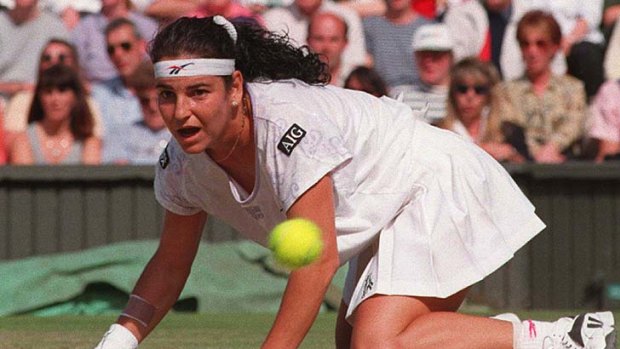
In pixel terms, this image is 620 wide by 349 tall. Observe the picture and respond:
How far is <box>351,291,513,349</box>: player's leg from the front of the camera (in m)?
4.91

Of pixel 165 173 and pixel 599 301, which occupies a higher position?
pixel 165 173

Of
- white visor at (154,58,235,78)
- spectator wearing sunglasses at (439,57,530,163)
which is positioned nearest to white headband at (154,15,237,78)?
white visor at (154,58,235,78)

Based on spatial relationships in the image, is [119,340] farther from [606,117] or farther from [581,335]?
[606,117]

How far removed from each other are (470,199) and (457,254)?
0.71 feet

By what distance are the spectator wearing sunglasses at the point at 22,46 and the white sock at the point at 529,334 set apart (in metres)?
6.43

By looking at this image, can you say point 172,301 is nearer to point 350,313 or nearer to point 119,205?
point 350,313

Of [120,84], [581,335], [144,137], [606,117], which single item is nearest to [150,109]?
[144,137]

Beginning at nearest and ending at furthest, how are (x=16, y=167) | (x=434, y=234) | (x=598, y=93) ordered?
(x=434, y=234) < (x=16, y=167) < (x=598, y=93)

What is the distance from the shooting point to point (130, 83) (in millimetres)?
10711

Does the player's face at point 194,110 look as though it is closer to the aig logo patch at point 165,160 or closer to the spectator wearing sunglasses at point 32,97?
the aig logo patch at point 165,160

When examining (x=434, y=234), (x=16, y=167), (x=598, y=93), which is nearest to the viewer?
(x=434, y=234)

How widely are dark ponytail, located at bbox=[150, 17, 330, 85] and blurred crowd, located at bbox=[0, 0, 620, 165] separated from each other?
5.24 m

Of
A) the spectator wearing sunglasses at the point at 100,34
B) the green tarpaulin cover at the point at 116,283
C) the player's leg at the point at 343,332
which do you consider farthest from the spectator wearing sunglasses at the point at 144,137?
the player's leg at the point at 343,332

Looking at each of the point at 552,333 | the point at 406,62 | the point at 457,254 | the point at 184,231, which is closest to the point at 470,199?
the point at 457,254
